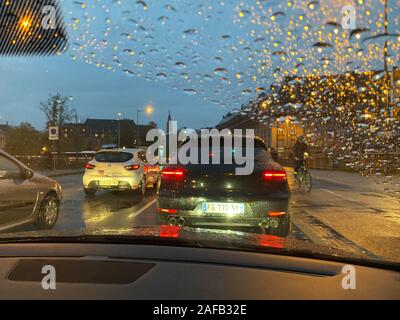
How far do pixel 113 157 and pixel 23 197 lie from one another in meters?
6.81

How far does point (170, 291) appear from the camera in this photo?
2250 mm

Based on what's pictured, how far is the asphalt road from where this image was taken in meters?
6.80

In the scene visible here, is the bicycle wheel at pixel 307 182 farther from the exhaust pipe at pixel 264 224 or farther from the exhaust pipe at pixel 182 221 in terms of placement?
the exhaust pipe at pixel 182 221

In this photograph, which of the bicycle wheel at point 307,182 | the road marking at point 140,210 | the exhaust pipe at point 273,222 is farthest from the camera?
the bicycle wheel at point 307,182

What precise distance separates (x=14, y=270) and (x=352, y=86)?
1606 cm

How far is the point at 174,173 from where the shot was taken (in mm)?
6375

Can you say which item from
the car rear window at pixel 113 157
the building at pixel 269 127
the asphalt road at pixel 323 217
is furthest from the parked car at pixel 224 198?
the car rear window at pixel 113 157

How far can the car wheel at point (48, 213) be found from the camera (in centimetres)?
777

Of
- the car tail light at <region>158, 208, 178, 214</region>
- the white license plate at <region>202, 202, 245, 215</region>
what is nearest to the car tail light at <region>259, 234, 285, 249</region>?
the white license plate at <region>202, 202, 245, 215</region>

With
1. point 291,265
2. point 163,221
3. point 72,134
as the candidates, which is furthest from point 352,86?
point 72,134

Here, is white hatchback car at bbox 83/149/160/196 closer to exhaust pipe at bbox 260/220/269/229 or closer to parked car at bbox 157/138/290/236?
parked car at bbox 157/138/290/236

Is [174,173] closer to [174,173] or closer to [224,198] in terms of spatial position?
[174,173]

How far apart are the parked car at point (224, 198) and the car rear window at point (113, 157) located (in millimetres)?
7869
